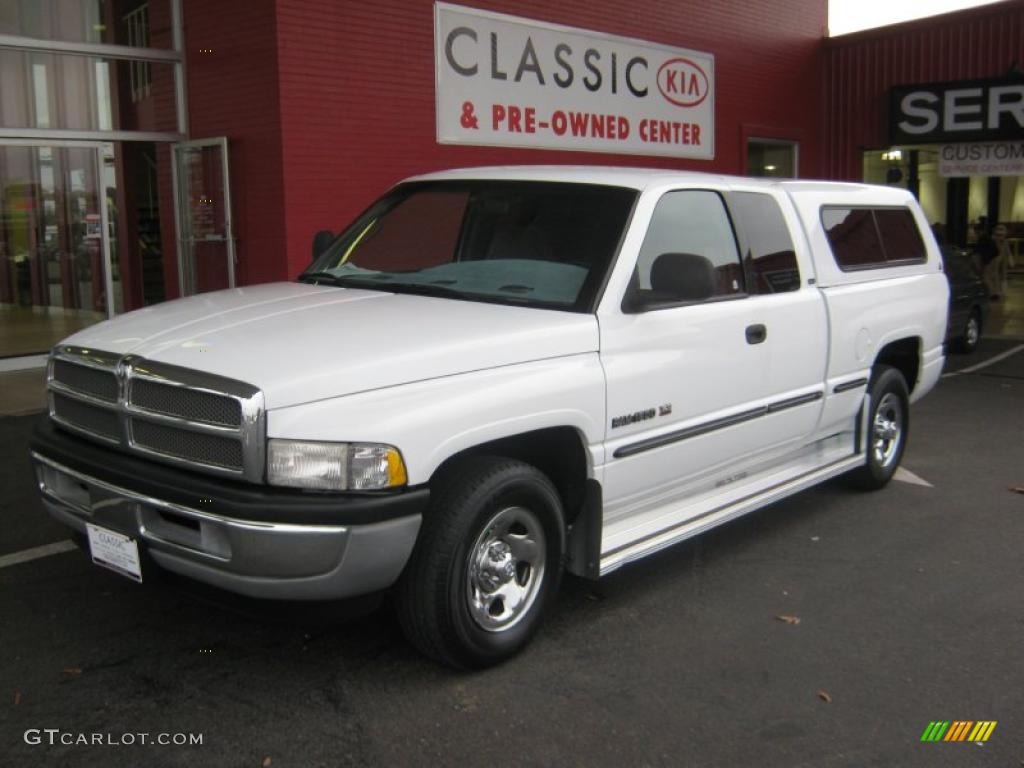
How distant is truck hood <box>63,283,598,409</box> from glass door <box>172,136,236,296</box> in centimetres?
764

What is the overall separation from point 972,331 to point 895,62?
772 centimetres

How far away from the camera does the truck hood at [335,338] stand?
3.47 meters

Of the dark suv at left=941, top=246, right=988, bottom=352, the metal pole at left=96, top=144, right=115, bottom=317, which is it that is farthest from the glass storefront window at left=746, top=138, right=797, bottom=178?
the metal pole at left=96, top=144, right=115, bottom=317

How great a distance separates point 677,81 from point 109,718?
1463 centimetres

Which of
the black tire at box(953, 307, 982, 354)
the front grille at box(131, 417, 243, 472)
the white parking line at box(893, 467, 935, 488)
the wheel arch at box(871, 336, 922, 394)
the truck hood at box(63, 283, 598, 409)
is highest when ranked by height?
the truck hood at box(63, 283, 598, 409)

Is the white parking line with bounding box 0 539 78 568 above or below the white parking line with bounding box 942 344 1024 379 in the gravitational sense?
above

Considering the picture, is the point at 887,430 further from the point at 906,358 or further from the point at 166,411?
the point at 166,411

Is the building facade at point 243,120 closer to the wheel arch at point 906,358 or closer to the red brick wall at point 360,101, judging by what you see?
the red brick wall at point 360,101

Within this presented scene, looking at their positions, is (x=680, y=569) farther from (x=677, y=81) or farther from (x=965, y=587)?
(x=677, y=81)

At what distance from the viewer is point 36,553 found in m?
5.24

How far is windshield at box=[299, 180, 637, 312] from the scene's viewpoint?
4453 millimetres

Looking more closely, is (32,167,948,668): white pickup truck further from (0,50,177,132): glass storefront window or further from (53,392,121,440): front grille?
(0,50,177,132): glass storefront window

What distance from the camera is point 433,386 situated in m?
3.63

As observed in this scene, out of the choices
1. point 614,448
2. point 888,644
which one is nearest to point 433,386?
point 614,448
